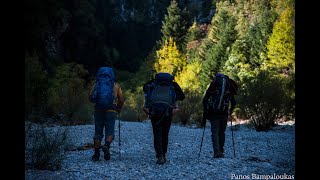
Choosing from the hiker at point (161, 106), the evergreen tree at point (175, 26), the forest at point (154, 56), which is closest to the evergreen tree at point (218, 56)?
the forest at point (154, 56)

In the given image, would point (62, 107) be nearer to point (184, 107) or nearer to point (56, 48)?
point (184, 107)

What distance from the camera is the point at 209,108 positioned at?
24.7 feet

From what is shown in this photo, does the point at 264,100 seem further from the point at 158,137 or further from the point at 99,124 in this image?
the point at 99,124

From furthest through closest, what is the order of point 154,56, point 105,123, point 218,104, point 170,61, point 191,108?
point 154,56 < point 170,61 < point 191,108 < point 218,104 < point 105,123

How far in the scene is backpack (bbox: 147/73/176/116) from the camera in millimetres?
6914

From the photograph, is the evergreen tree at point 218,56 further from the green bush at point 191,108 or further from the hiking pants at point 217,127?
the hiking pants at point 217,127

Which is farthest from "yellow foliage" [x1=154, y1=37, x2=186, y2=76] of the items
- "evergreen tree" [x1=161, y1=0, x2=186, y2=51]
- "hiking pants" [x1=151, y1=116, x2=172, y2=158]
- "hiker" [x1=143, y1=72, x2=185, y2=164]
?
"hiking pants" [x1=151, y1=116, x2=172, y2=158]

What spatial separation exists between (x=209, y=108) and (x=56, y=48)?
2780 cm

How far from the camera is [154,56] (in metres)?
46.5

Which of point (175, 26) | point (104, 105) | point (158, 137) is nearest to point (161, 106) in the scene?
point (158, 137)

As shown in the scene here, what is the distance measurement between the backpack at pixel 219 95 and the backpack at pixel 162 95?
0.87 m

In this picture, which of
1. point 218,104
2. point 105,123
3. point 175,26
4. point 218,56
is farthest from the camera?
point 175,26

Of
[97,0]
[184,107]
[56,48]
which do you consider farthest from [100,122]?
[97,0]

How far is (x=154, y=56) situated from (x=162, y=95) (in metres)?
39.7
